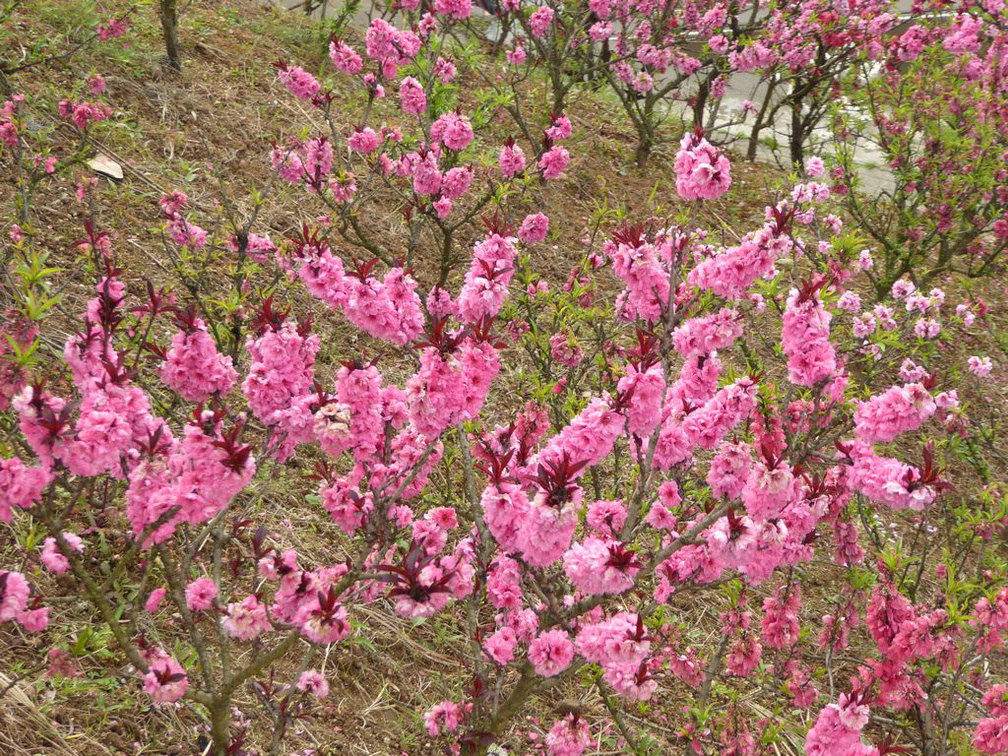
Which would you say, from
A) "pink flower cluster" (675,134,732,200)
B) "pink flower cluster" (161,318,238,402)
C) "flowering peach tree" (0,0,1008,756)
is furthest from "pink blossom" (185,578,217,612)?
"pink flower cluster" (675,134,732,200)

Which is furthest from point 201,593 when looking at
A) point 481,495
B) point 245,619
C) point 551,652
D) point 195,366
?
point 551,652

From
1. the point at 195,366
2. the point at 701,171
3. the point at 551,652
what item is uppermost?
the point at 701,171

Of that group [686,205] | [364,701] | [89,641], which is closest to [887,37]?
[686,205]

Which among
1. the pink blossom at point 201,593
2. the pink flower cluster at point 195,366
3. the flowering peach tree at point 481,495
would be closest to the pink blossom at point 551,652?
the flowering peach tree at point 481,495

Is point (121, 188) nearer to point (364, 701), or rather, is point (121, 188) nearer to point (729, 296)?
point (364, 701)

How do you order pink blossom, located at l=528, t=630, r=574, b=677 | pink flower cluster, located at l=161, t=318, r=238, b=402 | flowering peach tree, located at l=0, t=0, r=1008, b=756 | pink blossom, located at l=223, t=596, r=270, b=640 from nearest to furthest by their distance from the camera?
flowering peach tree, located at l=0, t=0, r=1008, b=756, pink flower cluster, located at l=161, t=318, r=238, b=402, pink blossom, located at l=223, t=596, r=270, b=640, pink blossom, located at l=528, t=630, r=574, b=677

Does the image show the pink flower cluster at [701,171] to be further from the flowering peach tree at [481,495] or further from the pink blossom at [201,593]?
the pink blossom at [201,593]

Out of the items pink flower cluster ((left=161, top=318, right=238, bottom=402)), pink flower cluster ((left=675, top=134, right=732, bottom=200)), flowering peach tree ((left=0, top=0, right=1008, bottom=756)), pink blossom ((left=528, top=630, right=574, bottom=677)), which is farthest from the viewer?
pink flower cluster ((left=675, top=134, right=732, bottom=200))

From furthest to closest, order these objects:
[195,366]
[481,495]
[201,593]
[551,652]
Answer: [201,593] → [551,652] → [481,495] → [195,366]

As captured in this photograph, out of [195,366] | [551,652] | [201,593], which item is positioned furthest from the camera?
[201,593]

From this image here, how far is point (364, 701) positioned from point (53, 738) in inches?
50.2

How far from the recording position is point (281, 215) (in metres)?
6.03

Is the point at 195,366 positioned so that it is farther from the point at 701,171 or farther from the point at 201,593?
the point at 701,171

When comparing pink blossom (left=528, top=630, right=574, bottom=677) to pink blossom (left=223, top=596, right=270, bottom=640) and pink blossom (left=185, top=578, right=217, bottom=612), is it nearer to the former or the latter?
pink blossom (left=223, top=596, right=270, bottom=640)
